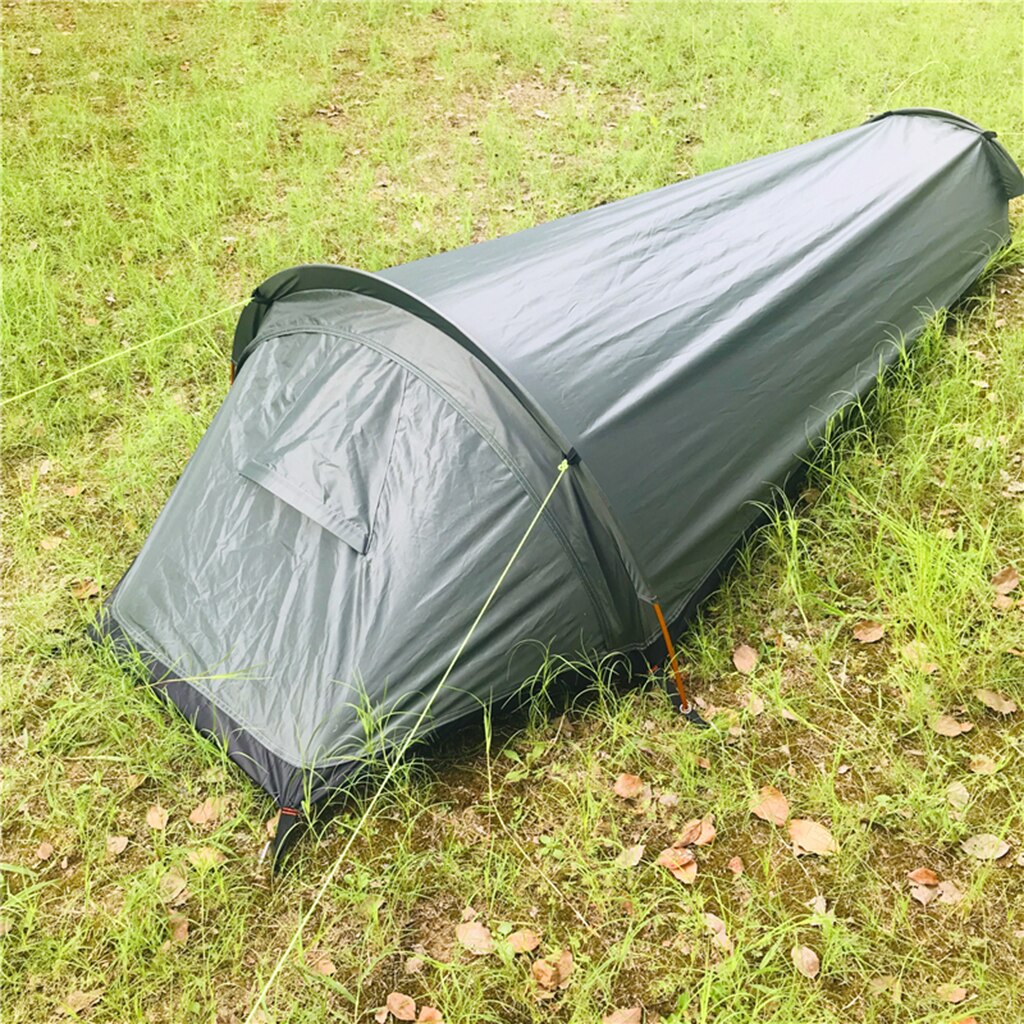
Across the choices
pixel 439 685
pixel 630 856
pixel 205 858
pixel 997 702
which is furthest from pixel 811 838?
pixel 205 858

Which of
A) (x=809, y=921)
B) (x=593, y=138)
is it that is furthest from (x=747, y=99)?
(x=809, y=921)

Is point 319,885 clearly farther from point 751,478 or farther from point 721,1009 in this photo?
point 751,478

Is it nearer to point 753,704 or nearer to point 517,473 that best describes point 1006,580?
point 753,704

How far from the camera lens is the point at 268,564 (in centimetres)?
254

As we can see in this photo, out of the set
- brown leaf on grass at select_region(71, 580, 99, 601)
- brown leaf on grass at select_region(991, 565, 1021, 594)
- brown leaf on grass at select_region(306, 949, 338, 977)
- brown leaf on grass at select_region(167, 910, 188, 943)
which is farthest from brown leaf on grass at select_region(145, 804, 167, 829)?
brown leaf on grass at select_region(991, 565, 1021, 594)

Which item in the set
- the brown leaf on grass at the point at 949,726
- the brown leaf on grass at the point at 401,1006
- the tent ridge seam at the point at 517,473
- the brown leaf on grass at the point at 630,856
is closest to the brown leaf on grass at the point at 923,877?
the brown leaf on grass at the point at 949,726

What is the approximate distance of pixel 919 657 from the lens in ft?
8.29

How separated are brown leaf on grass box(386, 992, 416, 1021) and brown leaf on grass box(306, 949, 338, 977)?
0.53 feet

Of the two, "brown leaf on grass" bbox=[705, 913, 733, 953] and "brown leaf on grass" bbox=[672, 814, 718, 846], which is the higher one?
"brown leaf on grass" bbox=[672, 814, 718, 846]

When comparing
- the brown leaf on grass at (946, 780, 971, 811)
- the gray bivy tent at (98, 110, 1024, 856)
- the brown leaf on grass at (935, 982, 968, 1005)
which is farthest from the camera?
the gray bivy tent at (98, 110, 1024, 856)

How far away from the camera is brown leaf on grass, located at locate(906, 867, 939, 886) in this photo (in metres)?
2.10

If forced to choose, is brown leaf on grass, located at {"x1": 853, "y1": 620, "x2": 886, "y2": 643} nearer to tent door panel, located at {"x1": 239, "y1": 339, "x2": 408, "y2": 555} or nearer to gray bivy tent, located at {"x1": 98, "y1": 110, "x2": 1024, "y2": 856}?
gray bivy tent, located at {"x1": 98, "y1": 110, "x2": 1024, "y2": 856}

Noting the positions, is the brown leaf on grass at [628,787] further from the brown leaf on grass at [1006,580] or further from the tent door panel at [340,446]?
the brown leaf on grass at [1006,580]

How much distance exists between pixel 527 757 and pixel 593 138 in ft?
15.9
